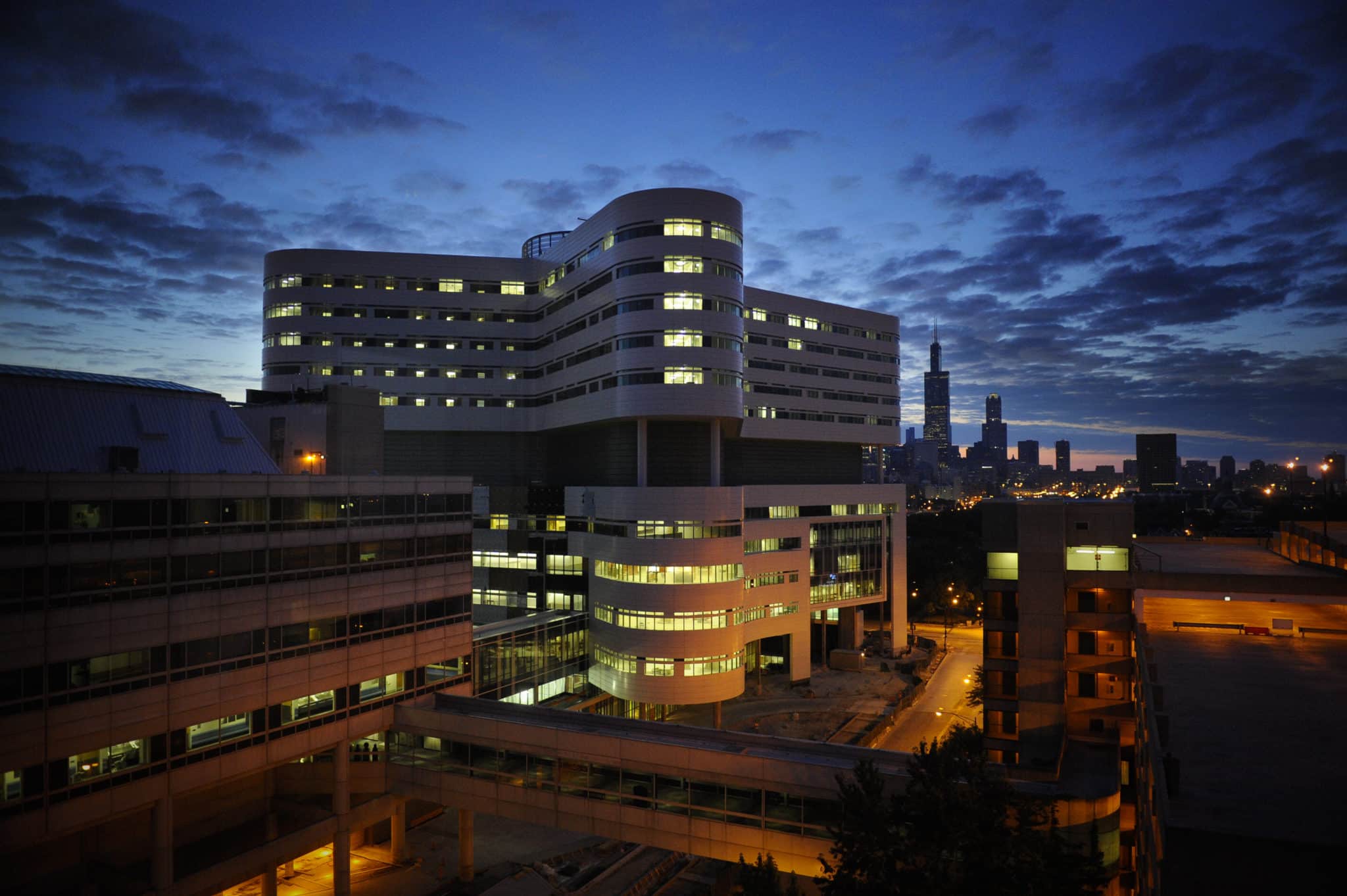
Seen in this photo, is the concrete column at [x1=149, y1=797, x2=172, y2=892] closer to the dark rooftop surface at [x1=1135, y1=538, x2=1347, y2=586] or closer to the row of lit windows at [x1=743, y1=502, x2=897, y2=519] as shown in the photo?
the row of lit windows at [x1=743, y1=502, x2=897, y2=519]

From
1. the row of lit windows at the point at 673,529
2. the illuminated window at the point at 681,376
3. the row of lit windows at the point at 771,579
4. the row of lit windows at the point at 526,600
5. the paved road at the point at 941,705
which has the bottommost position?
the paved road at the point at 941,705

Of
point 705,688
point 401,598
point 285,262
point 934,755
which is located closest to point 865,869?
point 934,755

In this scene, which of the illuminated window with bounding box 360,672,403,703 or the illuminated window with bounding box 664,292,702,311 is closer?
the illuminated window with bounding box 360,672,403,703

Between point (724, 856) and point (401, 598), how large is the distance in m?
24.8

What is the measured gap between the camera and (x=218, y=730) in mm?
37094

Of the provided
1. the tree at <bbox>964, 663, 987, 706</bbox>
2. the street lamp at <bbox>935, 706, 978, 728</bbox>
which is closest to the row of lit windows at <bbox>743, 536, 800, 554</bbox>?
the street lamp at <bbox>935, 706, 978, 728</bbox>

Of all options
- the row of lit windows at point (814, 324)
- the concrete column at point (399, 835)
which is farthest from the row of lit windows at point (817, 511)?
the concrete column at point (399, 835)

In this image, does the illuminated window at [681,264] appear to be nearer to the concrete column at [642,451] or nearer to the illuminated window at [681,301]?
the illuminated window at [681,301]

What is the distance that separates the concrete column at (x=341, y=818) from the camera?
41.2 metres

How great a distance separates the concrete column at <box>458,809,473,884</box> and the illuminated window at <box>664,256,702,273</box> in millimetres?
48230

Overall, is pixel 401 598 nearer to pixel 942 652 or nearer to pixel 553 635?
pixel 553 635

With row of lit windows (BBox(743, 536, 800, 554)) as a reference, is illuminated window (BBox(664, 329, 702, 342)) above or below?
above

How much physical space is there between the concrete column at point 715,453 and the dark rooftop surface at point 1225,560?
1459 inches

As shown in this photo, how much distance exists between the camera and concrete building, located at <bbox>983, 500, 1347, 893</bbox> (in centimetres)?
1542
